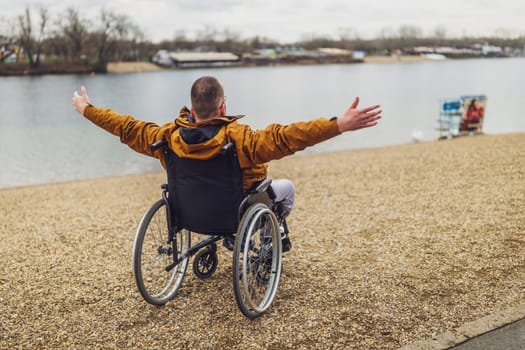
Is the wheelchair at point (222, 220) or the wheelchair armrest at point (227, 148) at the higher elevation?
the wheelchair armrest at point (227, 148)

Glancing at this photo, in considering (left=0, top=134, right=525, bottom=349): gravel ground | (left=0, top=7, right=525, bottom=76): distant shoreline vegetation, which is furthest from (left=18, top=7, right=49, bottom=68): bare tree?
(left=0, top=134, right=525, bottom=349): gravel ground

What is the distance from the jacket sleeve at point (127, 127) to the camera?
3605 mm

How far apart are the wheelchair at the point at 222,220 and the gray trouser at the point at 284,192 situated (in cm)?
6

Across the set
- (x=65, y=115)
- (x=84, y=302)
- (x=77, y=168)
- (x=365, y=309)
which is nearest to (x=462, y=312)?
(x=365, y=309)

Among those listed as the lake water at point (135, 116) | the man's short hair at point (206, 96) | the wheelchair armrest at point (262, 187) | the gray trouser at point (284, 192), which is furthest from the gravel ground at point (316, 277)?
the lake water at point (135, 116)

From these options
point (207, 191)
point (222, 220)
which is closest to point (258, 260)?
→ point (222, 220)

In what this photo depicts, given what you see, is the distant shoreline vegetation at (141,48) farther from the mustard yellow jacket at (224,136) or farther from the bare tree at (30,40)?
the mustard yellow jacket at (224,136)

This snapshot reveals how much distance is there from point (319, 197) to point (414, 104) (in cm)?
2987

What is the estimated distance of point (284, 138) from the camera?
3.16m

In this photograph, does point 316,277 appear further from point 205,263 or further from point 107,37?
point 107,37

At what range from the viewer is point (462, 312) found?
11.8 feet

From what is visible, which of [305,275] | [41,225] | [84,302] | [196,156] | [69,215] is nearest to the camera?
[196,156]

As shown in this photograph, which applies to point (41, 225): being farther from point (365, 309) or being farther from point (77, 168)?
point (77, 168)

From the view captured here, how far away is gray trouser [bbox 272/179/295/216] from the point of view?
395 centimetres
